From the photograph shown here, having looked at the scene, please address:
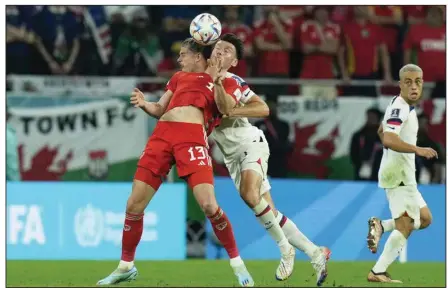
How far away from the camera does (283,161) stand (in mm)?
17703

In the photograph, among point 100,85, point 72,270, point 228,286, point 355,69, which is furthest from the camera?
point 355,69

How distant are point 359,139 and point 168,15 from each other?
158 inches

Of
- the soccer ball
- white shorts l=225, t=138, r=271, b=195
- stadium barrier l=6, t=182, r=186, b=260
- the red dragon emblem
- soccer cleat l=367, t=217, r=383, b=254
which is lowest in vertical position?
stadium barrier l=6, t=182, r=186, b=260

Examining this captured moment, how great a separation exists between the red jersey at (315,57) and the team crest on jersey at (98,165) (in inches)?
143

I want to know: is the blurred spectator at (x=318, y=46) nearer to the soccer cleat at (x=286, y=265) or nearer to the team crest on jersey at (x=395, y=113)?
the team crest on jersey at (x=395, y=113)

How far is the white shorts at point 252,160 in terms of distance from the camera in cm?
1263

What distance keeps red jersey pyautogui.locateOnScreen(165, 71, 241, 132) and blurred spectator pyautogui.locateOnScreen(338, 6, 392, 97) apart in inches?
309

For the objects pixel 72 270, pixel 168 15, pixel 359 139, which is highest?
pixel 168 15

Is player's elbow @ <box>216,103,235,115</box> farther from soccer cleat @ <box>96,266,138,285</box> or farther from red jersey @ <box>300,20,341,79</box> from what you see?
red jersey @ <box>300,20,341,79</box>

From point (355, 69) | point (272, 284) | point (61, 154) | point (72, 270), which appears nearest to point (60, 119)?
point (61, 154)

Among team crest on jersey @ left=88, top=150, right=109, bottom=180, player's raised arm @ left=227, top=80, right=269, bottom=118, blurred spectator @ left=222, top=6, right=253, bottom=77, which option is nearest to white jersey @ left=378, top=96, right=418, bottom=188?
player's raised arm @ left=227, top=80, right=269, bottom=118

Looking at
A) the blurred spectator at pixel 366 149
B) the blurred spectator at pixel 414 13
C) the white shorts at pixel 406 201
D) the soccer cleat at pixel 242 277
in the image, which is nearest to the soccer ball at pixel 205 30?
the soccer cleat at pixel 242 277

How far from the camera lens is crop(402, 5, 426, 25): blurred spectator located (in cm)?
1995

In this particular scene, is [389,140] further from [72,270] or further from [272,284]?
[72,270]
